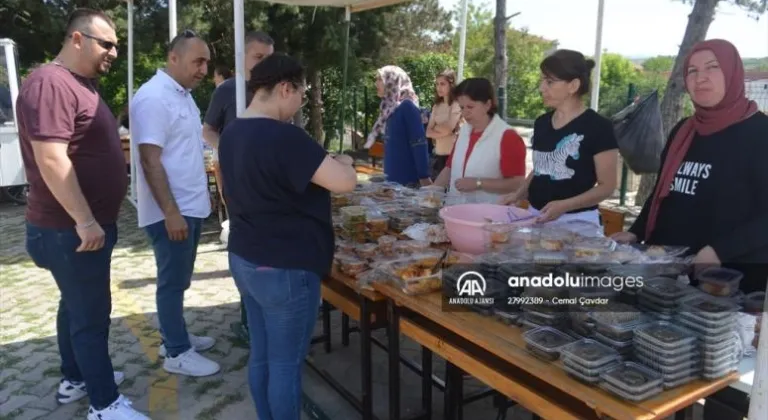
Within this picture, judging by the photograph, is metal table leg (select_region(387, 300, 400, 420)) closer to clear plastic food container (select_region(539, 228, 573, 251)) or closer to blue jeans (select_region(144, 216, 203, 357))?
clear plastic food container (select_region(539, 228, 573, 251))

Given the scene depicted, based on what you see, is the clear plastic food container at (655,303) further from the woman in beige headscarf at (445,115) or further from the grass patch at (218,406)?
the woman in beige headscarf at (445,115)

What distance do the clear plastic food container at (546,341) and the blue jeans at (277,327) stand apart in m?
0.79

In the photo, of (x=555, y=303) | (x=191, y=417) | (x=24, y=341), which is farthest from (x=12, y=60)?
(x=555, y=303)

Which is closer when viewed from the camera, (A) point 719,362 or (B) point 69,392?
(A) point 719,362

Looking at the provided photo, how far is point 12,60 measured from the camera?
7.32 m

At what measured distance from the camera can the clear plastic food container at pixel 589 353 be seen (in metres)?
1.38

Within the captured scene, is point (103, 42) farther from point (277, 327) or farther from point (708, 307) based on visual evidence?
point (708, 307)

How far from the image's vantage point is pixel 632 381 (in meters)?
1.32

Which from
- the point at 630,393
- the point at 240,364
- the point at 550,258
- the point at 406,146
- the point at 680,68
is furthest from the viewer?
the point at 680,68

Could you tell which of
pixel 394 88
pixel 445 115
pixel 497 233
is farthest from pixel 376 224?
pixel 445 115

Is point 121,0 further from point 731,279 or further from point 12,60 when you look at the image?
point 731,279

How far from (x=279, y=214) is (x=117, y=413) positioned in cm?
135


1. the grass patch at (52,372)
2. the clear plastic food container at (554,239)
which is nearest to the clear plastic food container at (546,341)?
the clear plastic food container at (554,239)

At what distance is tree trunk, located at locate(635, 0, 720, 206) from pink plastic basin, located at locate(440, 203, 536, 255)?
4932 millimetres
